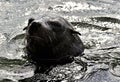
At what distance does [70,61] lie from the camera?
7.98 m

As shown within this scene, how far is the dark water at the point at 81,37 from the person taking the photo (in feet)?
24.1

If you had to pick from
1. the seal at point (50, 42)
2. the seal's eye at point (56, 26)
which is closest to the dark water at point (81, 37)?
the seal at point (50, 42)

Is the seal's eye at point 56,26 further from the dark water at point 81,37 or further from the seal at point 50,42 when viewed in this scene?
the dark water at point 81,37

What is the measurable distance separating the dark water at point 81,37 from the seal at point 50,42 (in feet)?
0.72

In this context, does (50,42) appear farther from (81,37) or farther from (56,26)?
(81,37)

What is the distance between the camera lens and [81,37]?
9516 mm

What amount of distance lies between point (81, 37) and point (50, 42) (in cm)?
196

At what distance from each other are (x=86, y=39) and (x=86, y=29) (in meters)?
0.76

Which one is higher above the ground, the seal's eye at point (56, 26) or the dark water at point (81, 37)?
the seal's eye at point (56, 26)

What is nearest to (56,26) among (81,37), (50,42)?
(50,42)

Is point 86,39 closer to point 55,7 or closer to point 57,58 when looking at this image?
point 57,58

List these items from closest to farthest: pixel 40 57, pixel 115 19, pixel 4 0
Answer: pixel 40 57 < pixel 115 19 < pixel 4 0

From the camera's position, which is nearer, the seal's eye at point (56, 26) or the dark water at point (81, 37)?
the dark water at point (81, 37)

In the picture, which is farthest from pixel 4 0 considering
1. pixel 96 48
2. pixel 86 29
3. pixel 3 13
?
pixel 96 48
